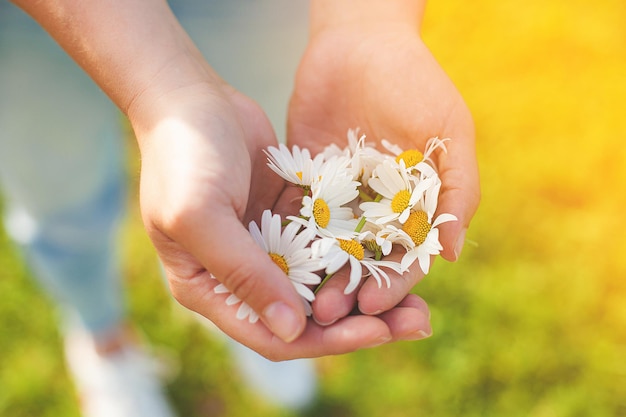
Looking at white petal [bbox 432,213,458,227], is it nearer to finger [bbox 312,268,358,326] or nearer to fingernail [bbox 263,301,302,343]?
finger [bbox 312,268,358,326]

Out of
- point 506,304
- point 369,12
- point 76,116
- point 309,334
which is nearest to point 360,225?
point 309,334

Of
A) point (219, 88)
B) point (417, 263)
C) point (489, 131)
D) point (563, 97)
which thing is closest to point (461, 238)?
point (417, 263)

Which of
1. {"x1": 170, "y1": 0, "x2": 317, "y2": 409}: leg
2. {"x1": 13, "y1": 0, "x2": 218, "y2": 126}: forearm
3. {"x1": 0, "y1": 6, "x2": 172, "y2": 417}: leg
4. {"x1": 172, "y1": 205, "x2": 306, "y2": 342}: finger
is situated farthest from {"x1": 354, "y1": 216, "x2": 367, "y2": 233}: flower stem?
{"x1": 0, "y1": 6, "x2": 172, "y2": 417}: leg

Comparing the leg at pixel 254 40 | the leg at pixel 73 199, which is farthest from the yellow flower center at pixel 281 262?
the leg at pixel 73 199

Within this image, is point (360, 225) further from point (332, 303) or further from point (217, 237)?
point (217, 237)

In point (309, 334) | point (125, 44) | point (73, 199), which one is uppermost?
point (125, 44)

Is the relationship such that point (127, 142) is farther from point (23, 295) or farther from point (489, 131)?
point (489, 131)
